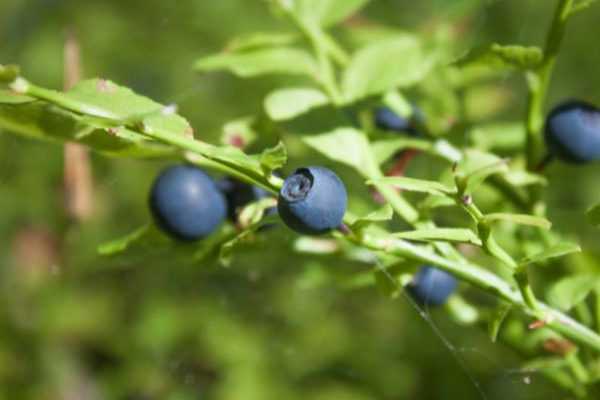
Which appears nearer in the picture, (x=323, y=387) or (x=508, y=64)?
(x=508, y=64)

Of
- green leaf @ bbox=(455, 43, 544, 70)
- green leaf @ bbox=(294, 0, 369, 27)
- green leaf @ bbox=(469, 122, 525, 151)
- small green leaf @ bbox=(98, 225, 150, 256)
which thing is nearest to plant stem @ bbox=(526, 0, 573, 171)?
green leaf @ bbox=(455, 43, 544, 70)

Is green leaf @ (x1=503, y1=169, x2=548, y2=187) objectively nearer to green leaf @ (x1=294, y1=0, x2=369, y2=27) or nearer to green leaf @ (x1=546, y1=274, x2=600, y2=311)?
Answer: green leaf @ (x1=546, y1=274, x2=600, y2=311)

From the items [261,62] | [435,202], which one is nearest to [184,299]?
[261,62]

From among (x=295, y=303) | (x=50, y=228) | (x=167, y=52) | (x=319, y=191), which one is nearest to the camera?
(x=319, y=191)

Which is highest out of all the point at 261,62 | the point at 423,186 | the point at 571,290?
the point at 261,62

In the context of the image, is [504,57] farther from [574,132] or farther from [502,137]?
Result: [502,137]

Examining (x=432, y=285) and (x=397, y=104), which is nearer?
(x=432, y=285)

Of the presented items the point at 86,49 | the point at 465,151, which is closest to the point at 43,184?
the point at 86,49

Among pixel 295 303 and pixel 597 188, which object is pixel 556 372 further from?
pixel 295 303

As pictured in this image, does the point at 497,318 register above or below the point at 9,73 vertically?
below
